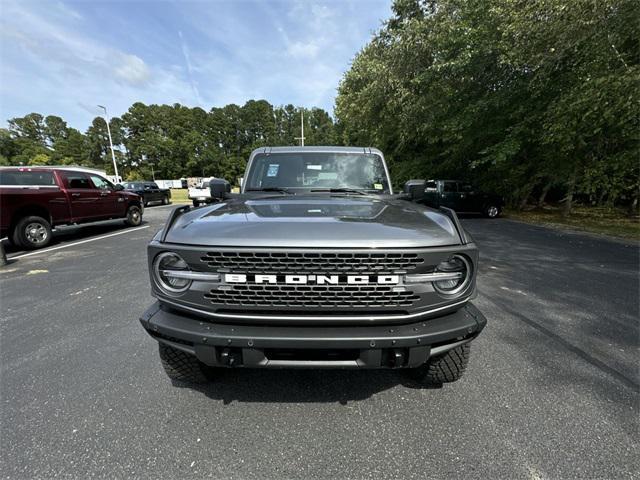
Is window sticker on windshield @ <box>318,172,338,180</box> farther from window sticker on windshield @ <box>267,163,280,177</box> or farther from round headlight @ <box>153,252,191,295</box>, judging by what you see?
round headlight @ <box>153,252,191,295</box>

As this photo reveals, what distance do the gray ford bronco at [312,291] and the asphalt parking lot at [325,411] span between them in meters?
0.55

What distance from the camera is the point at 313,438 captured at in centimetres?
187

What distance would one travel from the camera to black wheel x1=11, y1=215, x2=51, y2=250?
7121mm

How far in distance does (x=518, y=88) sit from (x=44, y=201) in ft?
48.0

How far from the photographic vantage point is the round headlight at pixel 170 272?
5.75 feet

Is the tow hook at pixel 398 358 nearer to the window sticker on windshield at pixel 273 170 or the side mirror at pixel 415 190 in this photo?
the side mirror at pixel 415 190

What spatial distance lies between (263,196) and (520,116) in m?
11.9

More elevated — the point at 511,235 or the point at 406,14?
the point at 406,14

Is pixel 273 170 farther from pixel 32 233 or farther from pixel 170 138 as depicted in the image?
pixel 170 138

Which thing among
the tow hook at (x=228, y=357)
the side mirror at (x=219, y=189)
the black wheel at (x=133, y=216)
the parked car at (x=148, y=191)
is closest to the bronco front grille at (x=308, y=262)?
the tow hook at (x=228, y=357)

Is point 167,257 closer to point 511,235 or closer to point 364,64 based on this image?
point 511,235

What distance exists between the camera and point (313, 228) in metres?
1.71

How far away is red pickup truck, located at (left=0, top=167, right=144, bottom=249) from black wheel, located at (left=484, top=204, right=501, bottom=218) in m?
14.2

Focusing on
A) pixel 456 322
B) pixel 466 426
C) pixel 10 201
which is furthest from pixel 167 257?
pixel 10 201
